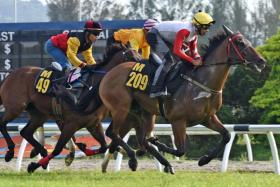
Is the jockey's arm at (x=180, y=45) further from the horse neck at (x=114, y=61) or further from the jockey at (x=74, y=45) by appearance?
the jockey at (x=74, y=45)

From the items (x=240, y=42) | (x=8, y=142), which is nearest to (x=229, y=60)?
(x=240, y=42)

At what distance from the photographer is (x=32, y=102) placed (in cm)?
1088

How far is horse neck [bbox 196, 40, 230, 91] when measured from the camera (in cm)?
912

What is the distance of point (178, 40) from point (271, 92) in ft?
32.4

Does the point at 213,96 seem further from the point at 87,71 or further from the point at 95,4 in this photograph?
the point at 95,4

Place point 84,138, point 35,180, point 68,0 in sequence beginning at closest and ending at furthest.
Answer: point 35,180 → point 84,138 → point 68,0

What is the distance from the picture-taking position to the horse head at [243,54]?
9.05 m

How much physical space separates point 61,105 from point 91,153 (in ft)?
2.20

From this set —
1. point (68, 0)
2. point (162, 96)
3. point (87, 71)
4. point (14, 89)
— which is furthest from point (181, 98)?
point (68, 0)

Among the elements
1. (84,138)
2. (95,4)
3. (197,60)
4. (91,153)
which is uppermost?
(197,60)

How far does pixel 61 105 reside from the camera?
409 inches

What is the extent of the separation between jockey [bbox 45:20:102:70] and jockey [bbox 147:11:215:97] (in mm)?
1023

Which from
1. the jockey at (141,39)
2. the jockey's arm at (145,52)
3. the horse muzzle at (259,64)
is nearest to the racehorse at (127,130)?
the jockey at (141,39)

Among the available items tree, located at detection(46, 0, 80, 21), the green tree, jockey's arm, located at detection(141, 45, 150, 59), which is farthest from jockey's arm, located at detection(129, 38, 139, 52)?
Result: tree, located at detection(46, 0, 80, 21)
